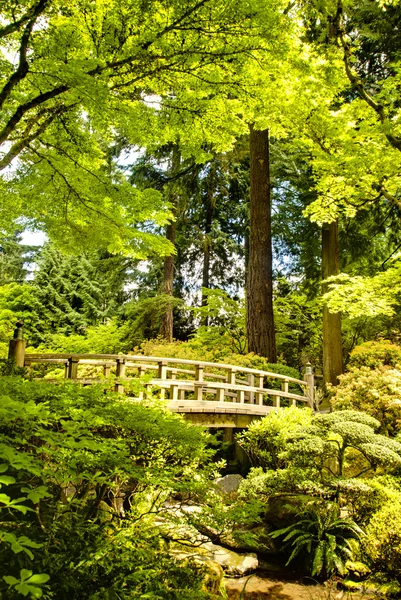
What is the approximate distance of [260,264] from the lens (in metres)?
13.5

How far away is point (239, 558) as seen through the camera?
6656mm

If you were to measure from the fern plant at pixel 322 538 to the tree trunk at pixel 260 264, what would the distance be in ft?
20.7

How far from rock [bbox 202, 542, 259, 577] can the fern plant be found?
487 mm

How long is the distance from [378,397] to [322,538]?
3.77 metres

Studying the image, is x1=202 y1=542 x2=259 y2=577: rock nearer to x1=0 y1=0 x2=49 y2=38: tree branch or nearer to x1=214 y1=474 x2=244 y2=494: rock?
x1=214 y1=474 x2=244 y2=494: rock

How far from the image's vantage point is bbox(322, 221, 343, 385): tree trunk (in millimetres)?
13617

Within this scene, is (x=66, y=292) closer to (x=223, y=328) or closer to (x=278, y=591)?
(x=223, y=328)

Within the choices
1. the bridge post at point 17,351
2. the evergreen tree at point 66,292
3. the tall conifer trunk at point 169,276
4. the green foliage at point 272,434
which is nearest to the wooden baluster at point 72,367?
the bridge post at point 17,351

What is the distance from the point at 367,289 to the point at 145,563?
8008mm

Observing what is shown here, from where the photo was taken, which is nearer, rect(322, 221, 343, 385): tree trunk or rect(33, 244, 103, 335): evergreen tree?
rect(322, 221, 343, 385): tree trunk

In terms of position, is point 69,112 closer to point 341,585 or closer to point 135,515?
point 135,515

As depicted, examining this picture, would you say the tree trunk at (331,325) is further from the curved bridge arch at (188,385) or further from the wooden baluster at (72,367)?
the wooden baluster at (72,367)

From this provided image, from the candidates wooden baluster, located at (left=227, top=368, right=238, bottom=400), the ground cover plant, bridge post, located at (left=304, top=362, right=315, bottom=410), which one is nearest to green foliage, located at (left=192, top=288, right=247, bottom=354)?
bridge post, located at (left=304, top=362, right=315, bottom=410)

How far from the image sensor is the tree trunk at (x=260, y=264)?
1310cm
